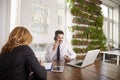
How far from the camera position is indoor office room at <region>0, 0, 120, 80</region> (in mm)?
1313

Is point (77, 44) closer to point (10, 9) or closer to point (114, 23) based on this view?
point (10, 9)

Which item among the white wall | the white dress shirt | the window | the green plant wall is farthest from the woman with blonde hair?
the window

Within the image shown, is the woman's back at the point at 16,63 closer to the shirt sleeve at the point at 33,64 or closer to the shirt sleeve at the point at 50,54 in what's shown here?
the shirt sleeve at the point at 33,64

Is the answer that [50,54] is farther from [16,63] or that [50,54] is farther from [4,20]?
[16,63]

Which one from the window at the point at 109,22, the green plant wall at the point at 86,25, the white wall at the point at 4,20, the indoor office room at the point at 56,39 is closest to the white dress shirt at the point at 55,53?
the indoor office room at the point at 56,39

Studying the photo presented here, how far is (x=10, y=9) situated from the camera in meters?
2.73

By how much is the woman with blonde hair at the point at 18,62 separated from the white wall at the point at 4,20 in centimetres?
141

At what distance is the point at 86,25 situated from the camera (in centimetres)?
464

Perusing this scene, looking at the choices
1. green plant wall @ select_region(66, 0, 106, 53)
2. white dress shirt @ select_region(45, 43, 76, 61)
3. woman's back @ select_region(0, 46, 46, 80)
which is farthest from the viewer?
green plant wall @ select_region(66, 0, 106, 53)

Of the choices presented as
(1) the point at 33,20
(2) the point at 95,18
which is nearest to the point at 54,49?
(1) the point at 33,20

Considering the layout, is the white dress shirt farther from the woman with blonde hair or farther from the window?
the window

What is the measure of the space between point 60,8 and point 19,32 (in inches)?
102

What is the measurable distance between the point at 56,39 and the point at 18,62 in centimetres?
155

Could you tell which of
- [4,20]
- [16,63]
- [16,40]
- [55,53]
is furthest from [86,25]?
[16,63]
